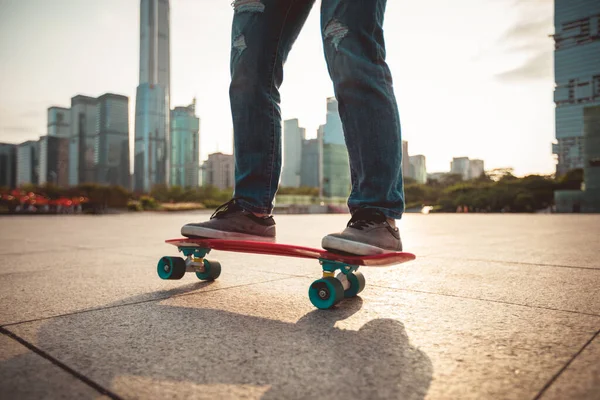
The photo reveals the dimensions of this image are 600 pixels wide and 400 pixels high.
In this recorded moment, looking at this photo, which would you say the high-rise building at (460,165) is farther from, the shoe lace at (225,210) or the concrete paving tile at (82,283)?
the shoe lace at (225,210)

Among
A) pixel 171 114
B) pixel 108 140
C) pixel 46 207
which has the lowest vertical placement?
pixel 46 207

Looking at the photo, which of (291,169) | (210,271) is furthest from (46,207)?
(291,169)

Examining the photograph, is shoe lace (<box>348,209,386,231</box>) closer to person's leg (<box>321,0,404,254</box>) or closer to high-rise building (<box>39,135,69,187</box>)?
person's leg (<box>321,0,404,254</box>)

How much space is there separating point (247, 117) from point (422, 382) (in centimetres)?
120

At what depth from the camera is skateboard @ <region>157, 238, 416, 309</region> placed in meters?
1.19

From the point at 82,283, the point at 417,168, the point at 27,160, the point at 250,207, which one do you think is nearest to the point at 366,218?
the point at 250,207

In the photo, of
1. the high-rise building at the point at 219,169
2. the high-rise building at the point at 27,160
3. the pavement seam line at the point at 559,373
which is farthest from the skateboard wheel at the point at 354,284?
the high-rise building at the point at 27,160

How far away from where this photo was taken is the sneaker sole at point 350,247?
1.18m

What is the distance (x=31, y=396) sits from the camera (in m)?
0.61

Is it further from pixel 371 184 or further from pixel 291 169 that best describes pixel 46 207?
pixel 291 169

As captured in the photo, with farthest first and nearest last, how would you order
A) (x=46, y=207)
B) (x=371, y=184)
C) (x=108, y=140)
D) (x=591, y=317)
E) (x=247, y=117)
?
1. (x=108, y=140)
2. (x=46, y=207)
3. (x=247, y=117)
4. (x=371, y=184)
5. (x=591, y=317)

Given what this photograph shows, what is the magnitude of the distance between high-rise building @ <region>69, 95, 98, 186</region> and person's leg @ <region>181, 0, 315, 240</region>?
127 m

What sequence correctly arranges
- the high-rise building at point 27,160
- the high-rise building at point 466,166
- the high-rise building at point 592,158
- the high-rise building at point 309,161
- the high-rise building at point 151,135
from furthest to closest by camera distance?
the high-rise building at point 466,166 → the high-rise building at point 151,135 → the high-rise building at point 27,160 → the high-rise building at point 309,161 → the high-rise building at point 592,158

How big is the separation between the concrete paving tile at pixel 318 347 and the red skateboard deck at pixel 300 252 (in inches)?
5.6
